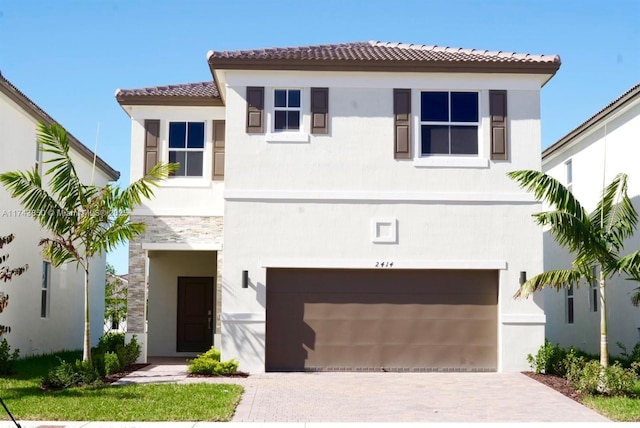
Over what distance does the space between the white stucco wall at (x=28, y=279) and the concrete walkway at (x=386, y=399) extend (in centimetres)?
442

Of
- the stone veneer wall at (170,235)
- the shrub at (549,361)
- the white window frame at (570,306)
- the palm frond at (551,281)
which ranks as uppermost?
the stone veneer wall at (170,235)

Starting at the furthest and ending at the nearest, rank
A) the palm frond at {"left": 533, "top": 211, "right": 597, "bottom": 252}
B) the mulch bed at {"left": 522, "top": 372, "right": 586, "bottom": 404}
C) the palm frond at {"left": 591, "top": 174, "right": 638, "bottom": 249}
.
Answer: the palm frond at {"left": 591, "top": 174, "right": 638, "bottom": 249}
the palm frond at {"left": 533, "top": 211, "right": 597, "bottom": 252}
the mulch bed at {"left": 522, "top": 372, "right": 586, "bottom": 404}

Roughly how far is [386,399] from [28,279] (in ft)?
35.9

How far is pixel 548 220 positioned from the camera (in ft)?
52.2

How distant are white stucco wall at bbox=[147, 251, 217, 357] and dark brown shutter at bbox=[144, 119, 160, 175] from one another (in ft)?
11.0

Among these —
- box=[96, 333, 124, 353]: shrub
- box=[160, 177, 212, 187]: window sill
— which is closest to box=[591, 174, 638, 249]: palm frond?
box=[160, 177, 212, 187]: window sill

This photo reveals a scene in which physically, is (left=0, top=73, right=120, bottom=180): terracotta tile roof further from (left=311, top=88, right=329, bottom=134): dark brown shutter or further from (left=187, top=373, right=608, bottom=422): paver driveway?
(left=187, top=373, right=608, bottom=422): paver driveway

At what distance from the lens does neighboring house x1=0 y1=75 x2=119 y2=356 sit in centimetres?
2034

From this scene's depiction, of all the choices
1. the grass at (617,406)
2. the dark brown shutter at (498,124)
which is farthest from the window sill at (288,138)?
the grass at (617,406)

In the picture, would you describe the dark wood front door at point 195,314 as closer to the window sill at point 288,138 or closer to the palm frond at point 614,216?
the window sill at point 288,138

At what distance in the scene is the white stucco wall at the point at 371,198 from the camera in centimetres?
1862

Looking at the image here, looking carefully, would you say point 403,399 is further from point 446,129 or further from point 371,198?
point 446,129

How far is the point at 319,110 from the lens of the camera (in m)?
18.9

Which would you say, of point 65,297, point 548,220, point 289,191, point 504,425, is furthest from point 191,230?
point 504,425
